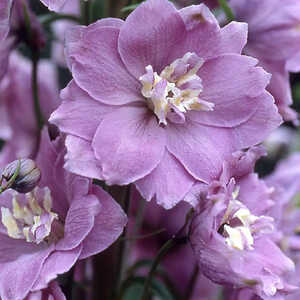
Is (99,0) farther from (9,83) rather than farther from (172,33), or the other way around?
(172,33)

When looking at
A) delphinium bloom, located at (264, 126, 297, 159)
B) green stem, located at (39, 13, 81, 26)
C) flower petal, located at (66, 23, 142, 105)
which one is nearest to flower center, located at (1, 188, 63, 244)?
flower petal, located at (66, 23, 142, 105)

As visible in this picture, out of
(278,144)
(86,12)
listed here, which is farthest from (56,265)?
(278,144)

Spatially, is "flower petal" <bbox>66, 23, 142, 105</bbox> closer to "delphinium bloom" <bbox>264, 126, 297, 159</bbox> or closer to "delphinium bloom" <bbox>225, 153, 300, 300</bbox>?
"delphinium bloom" <bbox>225, 153, 300, 300</bbox>

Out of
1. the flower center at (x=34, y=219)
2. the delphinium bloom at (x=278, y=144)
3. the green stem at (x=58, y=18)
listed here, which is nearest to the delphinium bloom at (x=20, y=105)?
the green stem at (x=58, y=18)

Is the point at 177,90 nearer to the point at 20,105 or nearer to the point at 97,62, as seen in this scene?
the point at 97,62

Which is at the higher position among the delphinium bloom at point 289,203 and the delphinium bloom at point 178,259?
the delphinium bloom at point 289,203

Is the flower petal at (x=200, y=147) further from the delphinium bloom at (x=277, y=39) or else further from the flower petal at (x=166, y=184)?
the delphinium bloom at (x=277, y=39)

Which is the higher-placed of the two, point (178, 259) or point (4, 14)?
point (4, 14)
